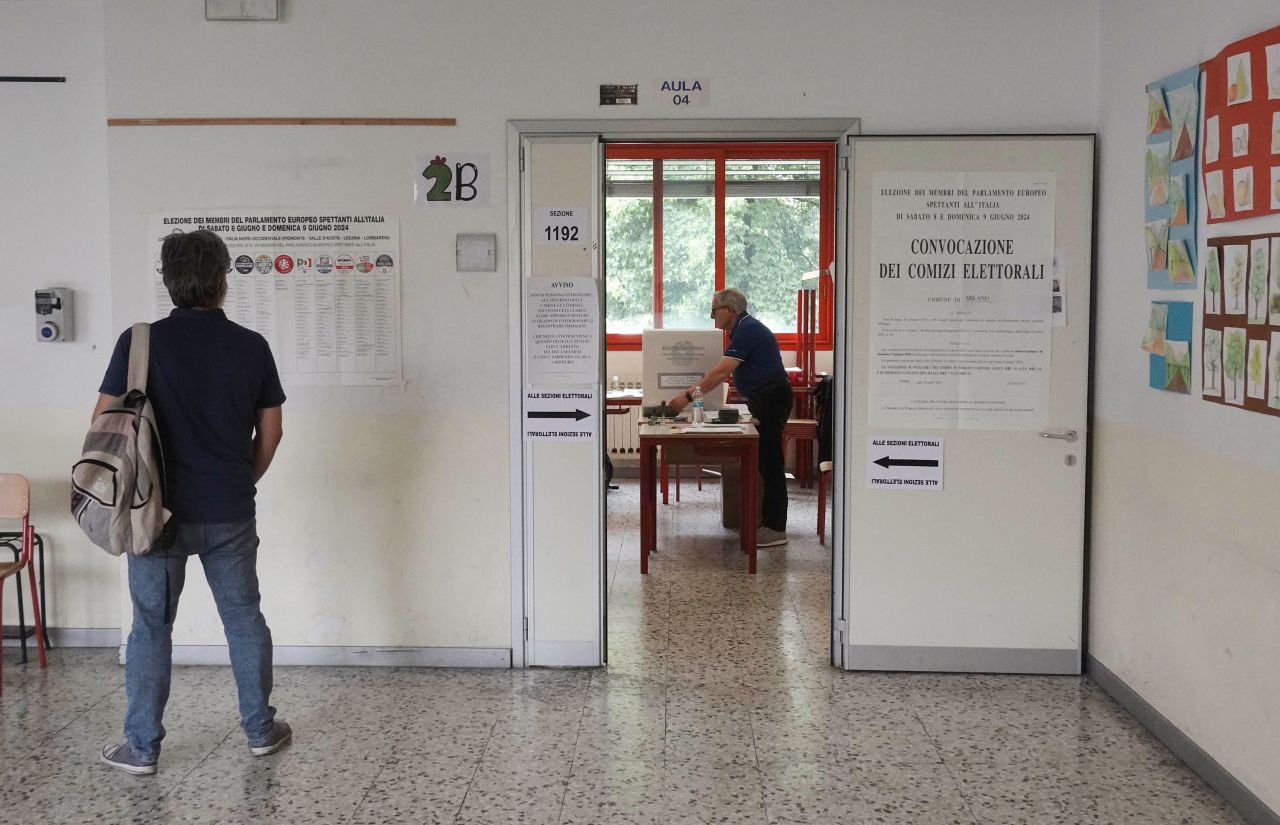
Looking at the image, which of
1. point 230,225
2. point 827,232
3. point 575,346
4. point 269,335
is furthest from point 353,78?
point 827,232

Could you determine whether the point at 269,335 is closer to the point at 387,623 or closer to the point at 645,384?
the point at 387,623

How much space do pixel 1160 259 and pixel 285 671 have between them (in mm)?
3423

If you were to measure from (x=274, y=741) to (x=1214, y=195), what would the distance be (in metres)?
3.23

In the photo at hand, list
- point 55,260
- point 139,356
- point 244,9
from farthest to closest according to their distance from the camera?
point 55,260
point 244,9
point 139,356

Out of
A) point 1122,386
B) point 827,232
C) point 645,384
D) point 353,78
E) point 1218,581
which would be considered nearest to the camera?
point 1218,581

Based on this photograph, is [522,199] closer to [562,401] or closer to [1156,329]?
[562,401]

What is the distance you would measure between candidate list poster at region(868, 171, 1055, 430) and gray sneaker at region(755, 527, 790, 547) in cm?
243

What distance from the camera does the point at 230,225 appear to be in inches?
160

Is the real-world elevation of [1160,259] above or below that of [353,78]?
below

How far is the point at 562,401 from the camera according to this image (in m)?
4.08

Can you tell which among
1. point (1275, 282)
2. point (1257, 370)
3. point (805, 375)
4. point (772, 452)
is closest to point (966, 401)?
point (1257, 370)

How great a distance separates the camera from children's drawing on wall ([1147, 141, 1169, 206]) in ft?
11.0

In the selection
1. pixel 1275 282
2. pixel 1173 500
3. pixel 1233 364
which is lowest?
pixel 1173 500

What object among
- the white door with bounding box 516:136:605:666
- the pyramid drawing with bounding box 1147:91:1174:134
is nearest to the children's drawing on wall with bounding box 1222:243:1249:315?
the pyramid drawing with bounding box 1147:91:1174:134
